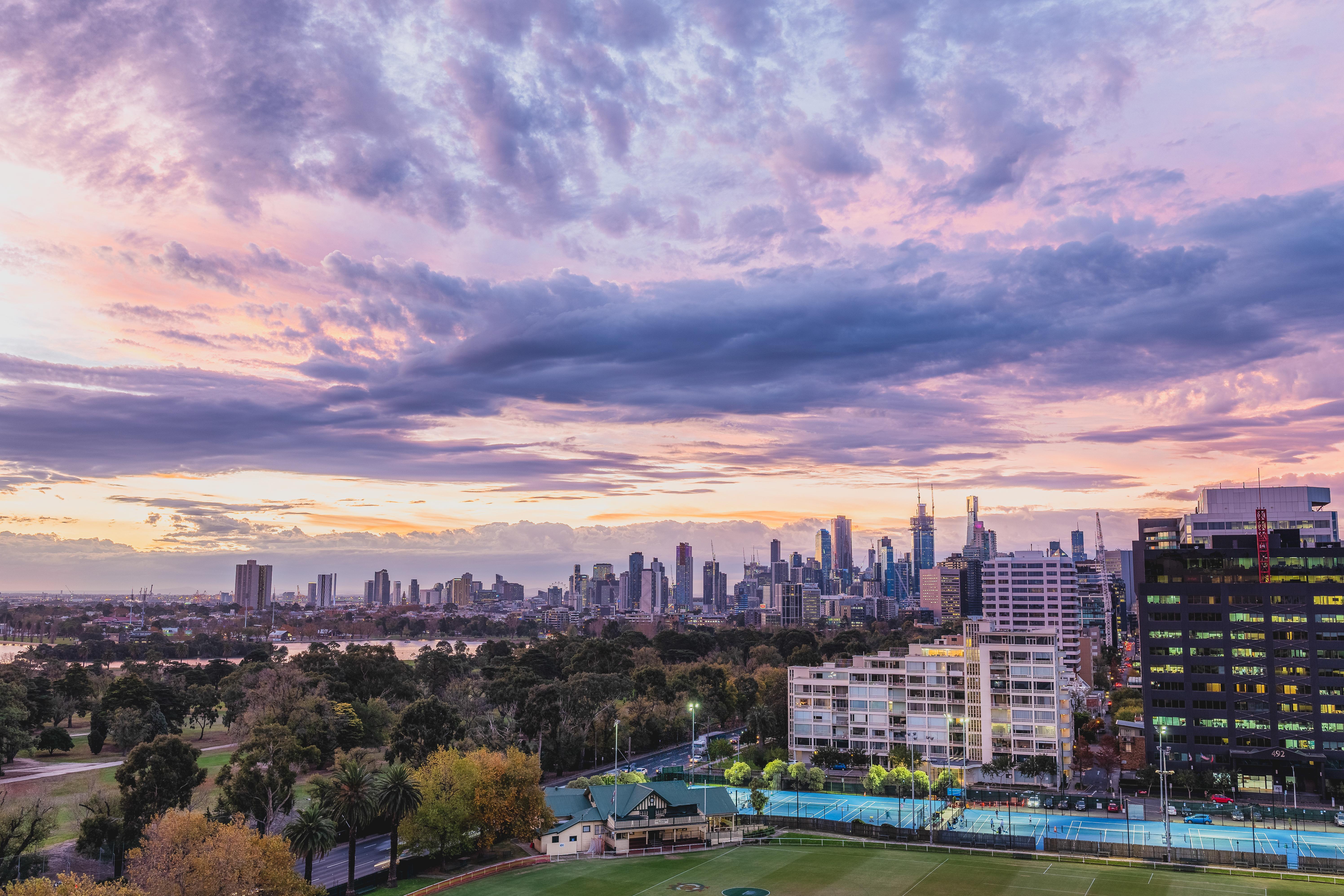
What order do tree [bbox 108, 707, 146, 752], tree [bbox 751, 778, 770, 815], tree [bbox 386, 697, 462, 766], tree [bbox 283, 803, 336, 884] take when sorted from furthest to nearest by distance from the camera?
tree [bbox 108, 707, 146, 752] < tree [bbox 386, 697, 462, 766] < tree [bbox 751, 778, 770, 815] < tree [bbox 283, 803, 336, 884]

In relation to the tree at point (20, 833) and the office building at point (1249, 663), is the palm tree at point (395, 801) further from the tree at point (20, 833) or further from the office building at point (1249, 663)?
the office building at point (1249, 663)

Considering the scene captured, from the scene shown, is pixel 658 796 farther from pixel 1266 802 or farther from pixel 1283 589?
pixel 1283 589

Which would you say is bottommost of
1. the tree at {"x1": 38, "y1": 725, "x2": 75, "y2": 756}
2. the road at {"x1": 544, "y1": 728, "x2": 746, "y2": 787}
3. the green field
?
the road at {"x1": 544, "y1": 728, "x2": 746, "y2": 787}

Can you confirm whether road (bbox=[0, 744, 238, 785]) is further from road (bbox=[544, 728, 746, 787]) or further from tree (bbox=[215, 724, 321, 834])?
road (bbox=[544, 728, 746, 787])

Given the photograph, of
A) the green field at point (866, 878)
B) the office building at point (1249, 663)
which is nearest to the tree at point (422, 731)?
the green field at point (866, 878)

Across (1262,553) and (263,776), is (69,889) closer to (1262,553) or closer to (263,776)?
(263,776)

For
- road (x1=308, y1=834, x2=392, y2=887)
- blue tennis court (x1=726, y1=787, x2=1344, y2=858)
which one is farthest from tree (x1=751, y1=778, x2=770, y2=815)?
road (x1=308, y1=834, x2=392, y2=887)
